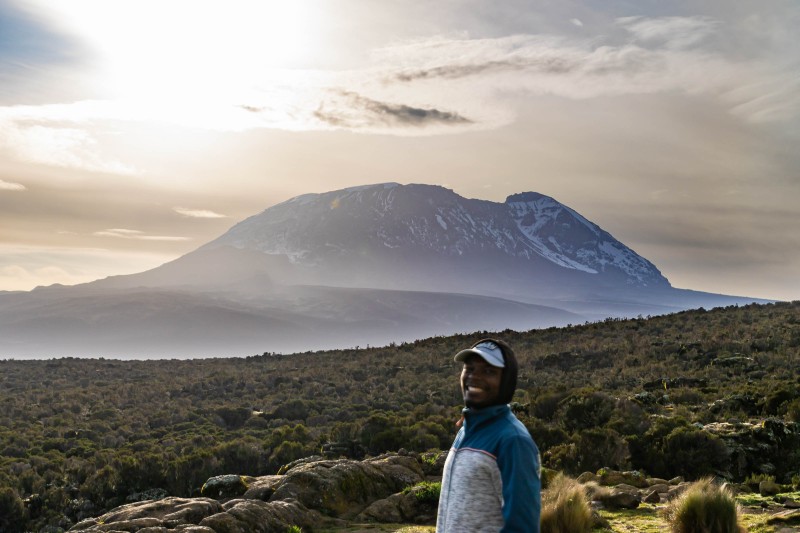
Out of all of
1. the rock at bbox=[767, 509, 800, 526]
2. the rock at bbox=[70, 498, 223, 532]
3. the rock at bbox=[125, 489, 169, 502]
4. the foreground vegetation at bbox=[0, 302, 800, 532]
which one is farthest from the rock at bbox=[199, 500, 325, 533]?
the rock at bbox=[125, 489, 169, 502]

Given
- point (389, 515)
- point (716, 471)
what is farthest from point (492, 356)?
point (716, 471)

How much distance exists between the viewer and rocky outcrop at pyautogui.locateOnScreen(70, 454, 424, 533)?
882cm

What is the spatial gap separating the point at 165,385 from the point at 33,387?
8866 mm

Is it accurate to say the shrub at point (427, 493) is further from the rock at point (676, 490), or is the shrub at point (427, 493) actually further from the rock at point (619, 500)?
the rock at point (676, 490)

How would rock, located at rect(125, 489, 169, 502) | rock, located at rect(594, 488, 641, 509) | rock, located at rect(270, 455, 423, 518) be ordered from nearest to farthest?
rock, located at rect(594, 488, 641, 509) < rock, located at rect(270, 455, 423, 518) < rock, located at rect(125, 489, 169, 502)

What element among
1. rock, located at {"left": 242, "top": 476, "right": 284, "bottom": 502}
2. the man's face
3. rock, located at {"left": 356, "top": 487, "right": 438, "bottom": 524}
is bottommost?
rock, located at {"left": 356, "top": 487, "right": 438, "bottom": 524}

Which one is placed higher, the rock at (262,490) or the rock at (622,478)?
the rock at (622,478)

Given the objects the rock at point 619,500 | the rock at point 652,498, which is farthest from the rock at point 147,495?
the rock at point 652,498

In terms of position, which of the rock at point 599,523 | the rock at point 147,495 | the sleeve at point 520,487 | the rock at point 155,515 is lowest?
the rock at point 147,495

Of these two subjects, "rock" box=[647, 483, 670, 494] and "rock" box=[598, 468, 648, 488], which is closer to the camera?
"rock" box=[647, 483, 670, 494]

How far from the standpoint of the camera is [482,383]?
3850 mm

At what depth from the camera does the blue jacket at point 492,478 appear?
135 inches

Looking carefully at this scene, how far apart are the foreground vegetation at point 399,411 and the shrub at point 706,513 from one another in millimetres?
6035

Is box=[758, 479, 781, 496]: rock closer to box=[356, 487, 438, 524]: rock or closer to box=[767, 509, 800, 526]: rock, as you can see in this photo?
box=[767, 509, 800, 526]: rock
